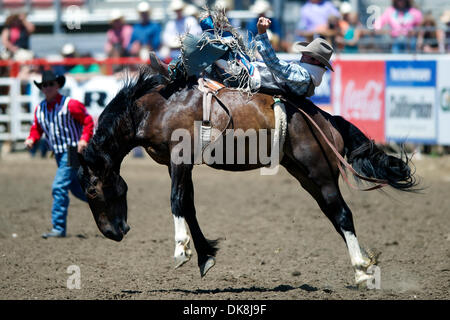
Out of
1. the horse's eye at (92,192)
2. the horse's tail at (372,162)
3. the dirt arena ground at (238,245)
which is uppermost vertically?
the horse's tail at (372,162)

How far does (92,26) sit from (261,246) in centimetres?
940

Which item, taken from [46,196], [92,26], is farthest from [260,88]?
[92,26]

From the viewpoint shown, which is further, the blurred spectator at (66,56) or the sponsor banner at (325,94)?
the blurred spectator at (66,56)

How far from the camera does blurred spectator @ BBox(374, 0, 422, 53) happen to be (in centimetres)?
1158

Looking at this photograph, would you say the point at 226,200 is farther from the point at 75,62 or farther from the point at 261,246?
the point at 75,62

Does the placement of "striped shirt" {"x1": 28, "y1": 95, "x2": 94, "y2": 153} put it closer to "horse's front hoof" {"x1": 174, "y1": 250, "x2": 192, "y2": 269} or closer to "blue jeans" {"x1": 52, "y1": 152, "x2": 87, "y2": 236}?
"blue jeans" {"x1": 52, "y1": 152, "x2": 87, "y2": 236}

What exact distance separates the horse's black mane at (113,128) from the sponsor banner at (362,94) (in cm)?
659

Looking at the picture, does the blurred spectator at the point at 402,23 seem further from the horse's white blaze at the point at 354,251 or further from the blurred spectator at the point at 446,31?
the horse's white blaze at the point at 354,251

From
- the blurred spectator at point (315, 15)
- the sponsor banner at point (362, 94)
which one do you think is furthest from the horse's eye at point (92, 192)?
the blurred spectator at point (315, 15)

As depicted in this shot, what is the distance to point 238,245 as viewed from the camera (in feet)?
22.5

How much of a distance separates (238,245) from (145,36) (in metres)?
7.16

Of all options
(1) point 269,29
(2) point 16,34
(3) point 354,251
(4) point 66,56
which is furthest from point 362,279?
(2) point 16,34

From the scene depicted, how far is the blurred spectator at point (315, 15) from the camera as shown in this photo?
12.3m

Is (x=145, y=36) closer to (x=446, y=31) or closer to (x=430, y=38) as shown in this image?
(x=430, y=38)
